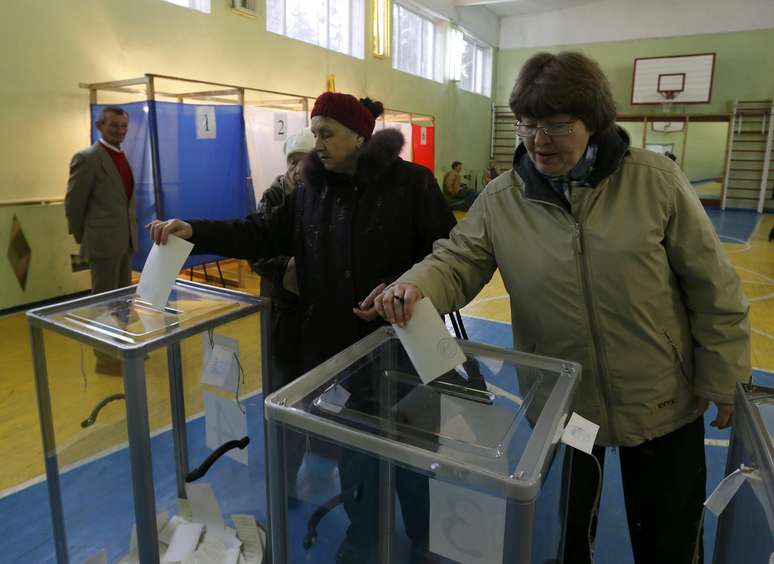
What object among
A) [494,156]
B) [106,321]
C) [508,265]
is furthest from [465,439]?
[494,156]

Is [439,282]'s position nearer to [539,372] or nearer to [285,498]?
[539,372]

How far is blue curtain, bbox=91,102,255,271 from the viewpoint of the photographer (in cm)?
430

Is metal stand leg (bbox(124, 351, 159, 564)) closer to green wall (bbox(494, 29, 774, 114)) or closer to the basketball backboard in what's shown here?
green wall (bbox(494, 29, 774, 114))

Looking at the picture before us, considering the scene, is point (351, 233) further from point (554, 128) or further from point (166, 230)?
point (554, 128)

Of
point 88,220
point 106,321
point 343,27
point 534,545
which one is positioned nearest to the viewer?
point 534,545

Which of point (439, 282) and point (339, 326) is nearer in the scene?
point (439, 282)

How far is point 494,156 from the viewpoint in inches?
544

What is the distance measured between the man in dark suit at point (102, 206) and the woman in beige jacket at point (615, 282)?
2.67 metres

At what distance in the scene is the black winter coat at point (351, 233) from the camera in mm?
1553

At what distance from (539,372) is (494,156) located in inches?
524

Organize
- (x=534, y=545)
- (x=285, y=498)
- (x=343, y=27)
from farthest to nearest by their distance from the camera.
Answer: (x=343, y=27)
(x=285, y=498)
(x=534, y=545)

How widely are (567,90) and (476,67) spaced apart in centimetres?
1285

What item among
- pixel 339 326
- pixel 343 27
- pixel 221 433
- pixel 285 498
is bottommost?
pixel 221 433

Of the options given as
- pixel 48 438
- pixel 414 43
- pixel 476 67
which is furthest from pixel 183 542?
pixel 476 67
